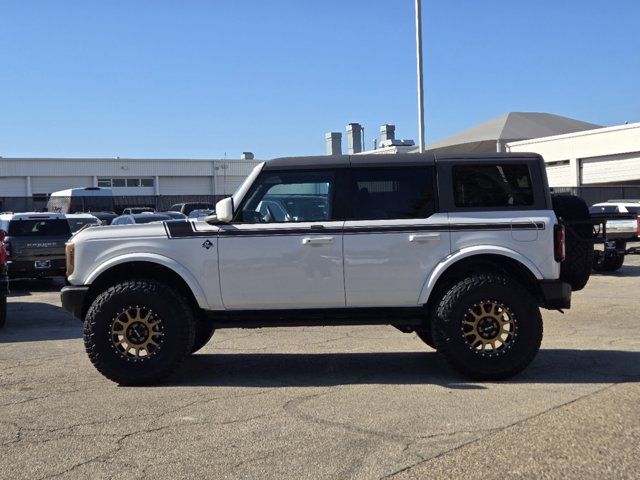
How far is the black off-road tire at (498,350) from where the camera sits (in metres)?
6.56

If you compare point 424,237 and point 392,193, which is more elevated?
point 392,193

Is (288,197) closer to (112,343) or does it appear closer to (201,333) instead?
(201,333)

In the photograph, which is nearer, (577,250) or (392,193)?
(392,193)

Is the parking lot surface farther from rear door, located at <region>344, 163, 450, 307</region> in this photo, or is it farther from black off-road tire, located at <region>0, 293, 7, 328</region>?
black off-road tire, located at <region>0, 293, 7, 328</region>

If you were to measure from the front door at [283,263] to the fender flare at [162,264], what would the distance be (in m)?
0.24

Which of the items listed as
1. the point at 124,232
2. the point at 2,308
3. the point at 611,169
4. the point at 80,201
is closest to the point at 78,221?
the point at 2,308

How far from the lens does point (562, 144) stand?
39.6 metres

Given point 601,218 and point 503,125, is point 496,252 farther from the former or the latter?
point 503,125

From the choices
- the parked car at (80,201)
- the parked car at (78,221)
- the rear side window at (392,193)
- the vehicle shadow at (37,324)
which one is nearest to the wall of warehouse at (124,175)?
the parked car at (80,201)

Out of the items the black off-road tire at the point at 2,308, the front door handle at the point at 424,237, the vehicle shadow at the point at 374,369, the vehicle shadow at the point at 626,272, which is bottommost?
the vehicle shadow at the point at 626,272

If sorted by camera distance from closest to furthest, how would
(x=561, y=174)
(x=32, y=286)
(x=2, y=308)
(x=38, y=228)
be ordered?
(x=2, y=308), (x=38, y=228), (x=32, y=286), (x=561, y=174)

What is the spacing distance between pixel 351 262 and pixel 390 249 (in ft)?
1.24

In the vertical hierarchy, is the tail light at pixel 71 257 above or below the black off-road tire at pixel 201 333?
above

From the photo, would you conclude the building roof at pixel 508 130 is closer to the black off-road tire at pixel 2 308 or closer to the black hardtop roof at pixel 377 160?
the black off-road tire at pixel 2 308
